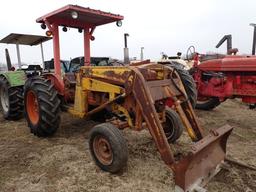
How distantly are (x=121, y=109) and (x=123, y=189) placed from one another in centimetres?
123

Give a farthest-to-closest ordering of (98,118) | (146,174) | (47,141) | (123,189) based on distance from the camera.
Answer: (98,118) < (47,141) < (146,174) < (123,189)

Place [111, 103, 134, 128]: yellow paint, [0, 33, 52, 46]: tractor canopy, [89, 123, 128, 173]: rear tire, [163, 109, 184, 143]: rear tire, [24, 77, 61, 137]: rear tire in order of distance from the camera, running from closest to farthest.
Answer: [89, 123, 128, 173]: rear tire
[111, 103, 134, 128]: yellow paint
[163, 109, 184, 143]: rear tire
[24, 77, 61, 137]: rear tire
[0, 33, 52, 46]: tractor canopy

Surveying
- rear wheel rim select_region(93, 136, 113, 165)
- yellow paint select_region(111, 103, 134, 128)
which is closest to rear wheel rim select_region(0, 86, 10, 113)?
yellow paint select_region(111, 103, 134, 128)

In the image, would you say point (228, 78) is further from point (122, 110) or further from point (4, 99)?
point (4, 99)

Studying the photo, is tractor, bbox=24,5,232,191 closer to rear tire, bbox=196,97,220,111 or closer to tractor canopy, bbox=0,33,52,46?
tractor canopy, bbox=0,33,52,46

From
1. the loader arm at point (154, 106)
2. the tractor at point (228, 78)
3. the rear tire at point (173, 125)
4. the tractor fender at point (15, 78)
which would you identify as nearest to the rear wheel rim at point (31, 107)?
the loader arm at point (154, 106)

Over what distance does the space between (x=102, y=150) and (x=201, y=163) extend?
4.29 ft

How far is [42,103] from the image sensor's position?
179 inches

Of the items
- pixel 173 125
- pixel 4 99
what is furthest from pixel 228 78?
pixel 4 99

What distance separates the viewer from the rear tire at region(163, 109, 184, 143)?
4.41 meters

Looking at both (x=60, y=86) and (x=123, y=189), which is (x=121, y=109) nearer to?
(x=123, y=189)

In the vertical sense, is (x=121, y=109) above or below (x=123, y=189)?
above

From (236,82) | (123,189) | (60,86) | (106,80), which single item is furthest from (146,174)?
(236,82)

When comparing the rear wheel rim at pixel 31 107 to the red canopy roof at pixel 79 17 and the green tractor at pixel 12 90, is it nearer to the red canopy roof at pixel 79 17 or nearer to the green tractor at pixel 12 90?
the green tractor at pixel 12 90
